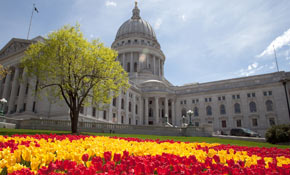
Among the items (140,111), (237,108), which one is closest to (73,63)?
(140,111)

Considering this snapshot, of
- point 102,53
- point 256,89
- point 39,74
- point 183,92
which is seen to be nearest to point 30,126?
point 39,74

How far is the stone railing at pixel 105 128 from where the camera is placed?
2566cm

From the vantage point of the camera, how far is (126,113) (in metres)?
55.9

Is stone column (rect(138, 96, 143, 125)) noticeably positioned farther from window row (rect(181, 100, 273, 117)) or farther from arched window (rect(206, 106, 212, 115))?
arched window (rect(206, 106, 212, 115))

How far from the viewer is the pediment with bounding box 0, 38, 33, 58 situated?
128 ft

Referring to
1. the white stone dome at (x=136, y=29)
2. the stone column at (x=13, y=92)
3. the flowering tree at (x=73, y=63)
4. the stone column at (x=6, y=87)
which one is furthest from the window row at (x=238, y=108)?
the stone column at (x=6, y=87)

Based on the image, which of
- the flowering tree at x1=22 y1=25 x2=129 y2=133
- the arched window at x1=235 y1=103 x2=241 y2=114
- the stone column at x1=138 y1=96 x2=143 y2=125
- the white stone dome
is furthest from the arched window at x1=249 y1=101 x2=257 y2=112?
the white stone dome

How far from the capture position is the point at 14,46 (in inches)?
1619

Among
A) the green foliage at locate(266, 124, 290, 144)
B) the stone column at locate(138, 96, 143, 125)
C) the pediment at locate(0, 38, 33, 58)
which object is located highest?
the pediment at locate(0, 38, 33, 58)

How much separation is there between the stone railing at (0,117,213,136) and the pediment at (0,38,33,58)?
59.1 ft

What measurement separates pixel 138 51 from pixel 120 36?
15.3 meters

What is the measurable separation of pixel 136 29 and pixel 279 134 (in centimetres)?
7646

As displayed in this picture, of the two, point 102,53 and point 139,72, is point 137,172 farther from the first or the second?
point 139,72

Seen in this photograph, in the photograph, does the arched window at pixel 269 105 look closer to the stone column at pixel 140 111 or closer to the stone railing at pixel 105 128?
the stone railing at pixel 105 128
